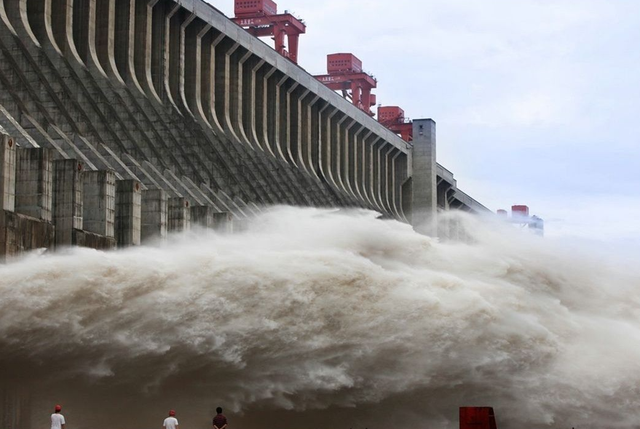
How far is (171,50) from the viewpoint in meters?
68.5

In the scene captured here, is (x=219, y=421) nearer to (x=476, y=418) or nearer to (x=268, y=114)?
(x=476, y=418)

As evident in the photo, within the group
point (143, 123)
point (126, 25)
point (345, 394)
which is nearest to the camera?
point (345, 394)

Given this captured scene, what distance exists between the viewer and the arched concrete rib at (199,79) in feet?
226

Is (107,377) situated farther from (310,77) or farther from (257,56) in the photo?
(310,77)

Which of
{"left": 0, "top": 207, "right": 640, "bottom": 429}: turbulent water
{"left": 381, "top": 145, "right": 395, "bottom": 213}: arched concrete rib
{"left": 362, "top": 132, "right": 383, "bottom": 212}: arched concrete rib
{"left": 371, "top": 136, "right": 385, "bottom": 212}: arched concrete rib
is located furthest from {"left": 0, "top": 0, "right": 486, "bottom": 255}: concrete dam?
{"left": 381, "top": 145, "right": 395, "bottom": 213}: arched concrete rib

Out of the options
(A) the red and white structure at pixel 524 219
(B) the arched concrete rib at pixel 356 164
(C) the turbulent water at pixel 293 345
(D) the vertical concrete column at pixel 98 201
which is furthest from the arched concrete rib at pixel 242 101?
(A) the red and white structure at pixel 524 219

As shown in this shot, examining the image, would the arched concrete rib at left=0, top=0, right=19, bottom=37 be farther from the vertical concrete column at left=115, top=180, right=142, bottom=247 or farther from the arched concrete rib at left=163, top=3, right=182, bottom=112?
the vertical concrete column at left=115, top=180, right=142, bottom=247

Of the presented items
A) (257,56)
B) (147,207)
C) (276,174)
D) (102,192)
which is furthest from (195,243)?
(257,56)

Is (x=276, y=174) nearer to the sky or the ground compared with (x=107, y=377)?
nearer to the sky

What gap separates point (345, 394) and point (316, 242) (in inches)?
379

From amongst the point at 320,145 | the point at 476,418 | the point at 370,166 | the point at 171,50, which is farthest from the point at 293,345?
the point at 370,166

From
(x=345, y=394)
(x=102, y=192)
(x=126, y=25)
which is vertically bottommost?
(x=345, y=394)

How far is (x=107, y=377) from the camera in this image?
3688 cm

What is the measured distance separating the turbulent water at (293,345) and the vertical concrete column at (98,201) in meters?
1.63
